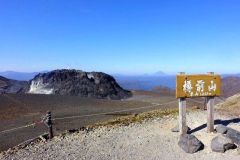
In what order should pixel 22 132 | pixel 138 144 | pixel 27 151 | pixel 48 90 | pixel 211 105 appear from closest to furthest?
pixel 27 151 < pixel 138 144 < pixel 211 105 < pixel 22 132 < pixel 48 90

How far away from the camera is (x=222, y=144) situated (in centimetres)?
994

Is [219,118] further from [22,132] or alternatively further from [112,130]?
[22,132]

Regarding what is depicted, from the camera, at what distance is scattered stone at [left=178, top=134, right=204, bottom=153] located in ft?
32.9

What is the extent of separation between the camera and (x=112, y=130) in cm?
1245

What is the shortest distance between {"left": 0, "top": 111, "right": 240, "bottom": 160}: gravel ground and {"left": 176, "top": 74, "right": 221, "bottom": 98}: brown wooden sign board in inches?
53.3

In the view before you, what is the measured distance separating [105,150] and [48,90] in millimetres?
25179

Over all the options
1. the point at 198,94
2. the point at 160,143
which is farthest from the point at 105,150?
the point at 198,94

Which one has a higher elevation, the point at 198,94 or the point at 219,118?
the point at 198,94

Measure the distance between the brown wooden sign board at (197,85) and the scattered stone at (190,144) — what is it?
133cm

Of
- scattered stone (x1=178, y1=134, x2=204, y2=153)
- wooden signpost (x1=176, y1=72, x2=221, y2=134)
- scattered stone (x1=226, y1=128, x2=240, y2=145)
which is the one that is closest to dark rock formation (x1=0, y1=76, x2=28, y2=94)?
wooden signpost (x1=176, y1=72, x2=221, y2=134)

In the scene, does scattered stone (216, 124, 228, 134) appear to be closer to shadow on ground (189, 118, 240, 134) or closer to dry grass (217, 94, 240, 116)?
shadow on ground (189, 118, 240, 134)

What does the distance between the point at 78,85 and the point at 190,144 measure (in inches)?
961

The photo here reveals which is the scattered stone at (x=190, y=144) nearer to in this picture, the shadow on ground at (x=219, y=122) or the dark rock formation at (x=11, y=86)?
the shadow on ground at (x=219, y=122)

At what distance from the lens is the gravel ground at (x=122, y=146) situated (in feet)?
31.9
